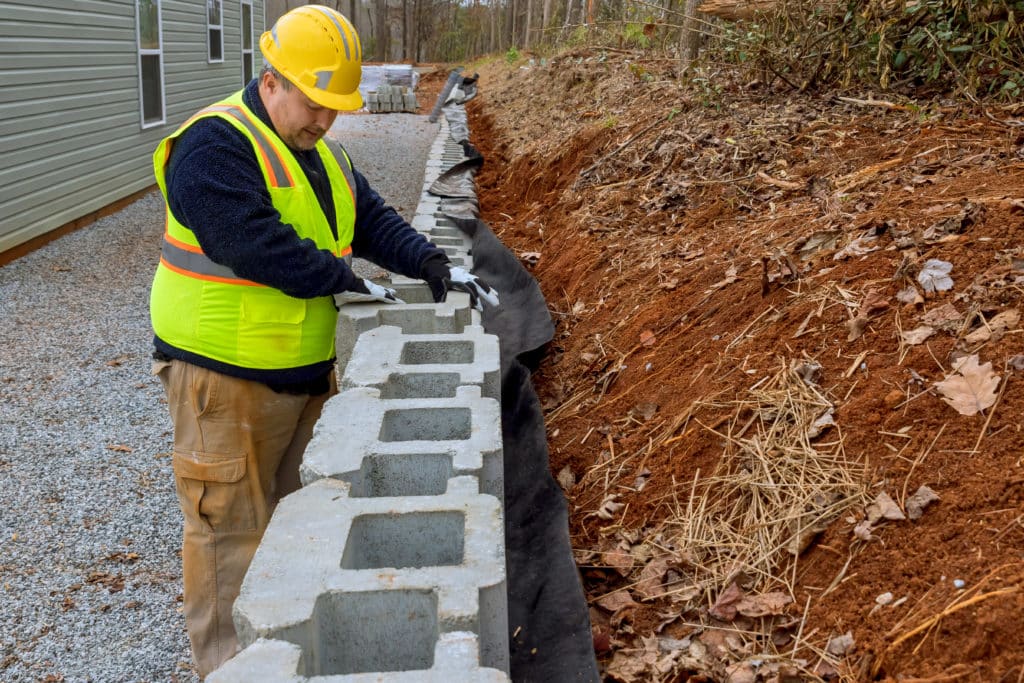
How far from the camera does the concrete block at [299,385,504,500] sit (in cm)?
277

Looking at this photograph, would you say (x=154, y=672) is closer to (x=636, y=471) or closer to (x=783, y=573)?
(x=636, y=471)

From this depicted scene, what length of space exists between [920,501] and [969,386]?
51 cm

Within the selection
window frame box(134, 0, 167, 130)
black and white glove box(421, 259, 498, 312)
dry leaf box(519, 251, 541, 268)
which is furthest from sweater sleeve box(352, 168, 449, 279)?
window frame box(134, 0, 167, 130)

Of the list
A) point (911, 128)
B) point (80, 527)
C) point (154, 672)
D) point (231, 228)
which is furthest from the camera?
point (911, 128)

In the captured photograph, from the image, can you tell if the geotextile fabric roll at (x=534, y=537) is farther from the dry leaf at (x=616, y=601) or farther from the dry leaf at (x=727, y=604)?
the dry leaf at (x=727, y=604)

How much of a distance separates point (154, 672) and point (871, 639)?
2602 mm

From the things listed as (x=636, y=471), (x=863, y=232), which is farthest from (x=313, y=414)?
(x=863, y=232)

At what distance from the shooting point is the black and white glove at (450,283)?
4039 millimetres

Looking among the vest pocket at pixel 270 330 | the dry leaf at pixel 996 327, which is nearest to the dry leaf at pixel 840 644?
the dry leaf at pixel 996 327

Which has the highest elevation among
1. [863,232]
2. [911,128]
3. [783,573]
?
[911,128]

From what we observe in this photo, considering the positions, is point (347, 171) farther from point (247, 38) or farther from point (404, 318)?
point (247, 38)

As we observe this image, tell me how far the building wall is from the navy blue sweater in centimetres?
655

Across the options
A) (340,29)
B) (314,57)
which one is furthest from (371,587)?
(340,29)

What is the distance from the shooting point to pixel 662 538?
3.10 metres
